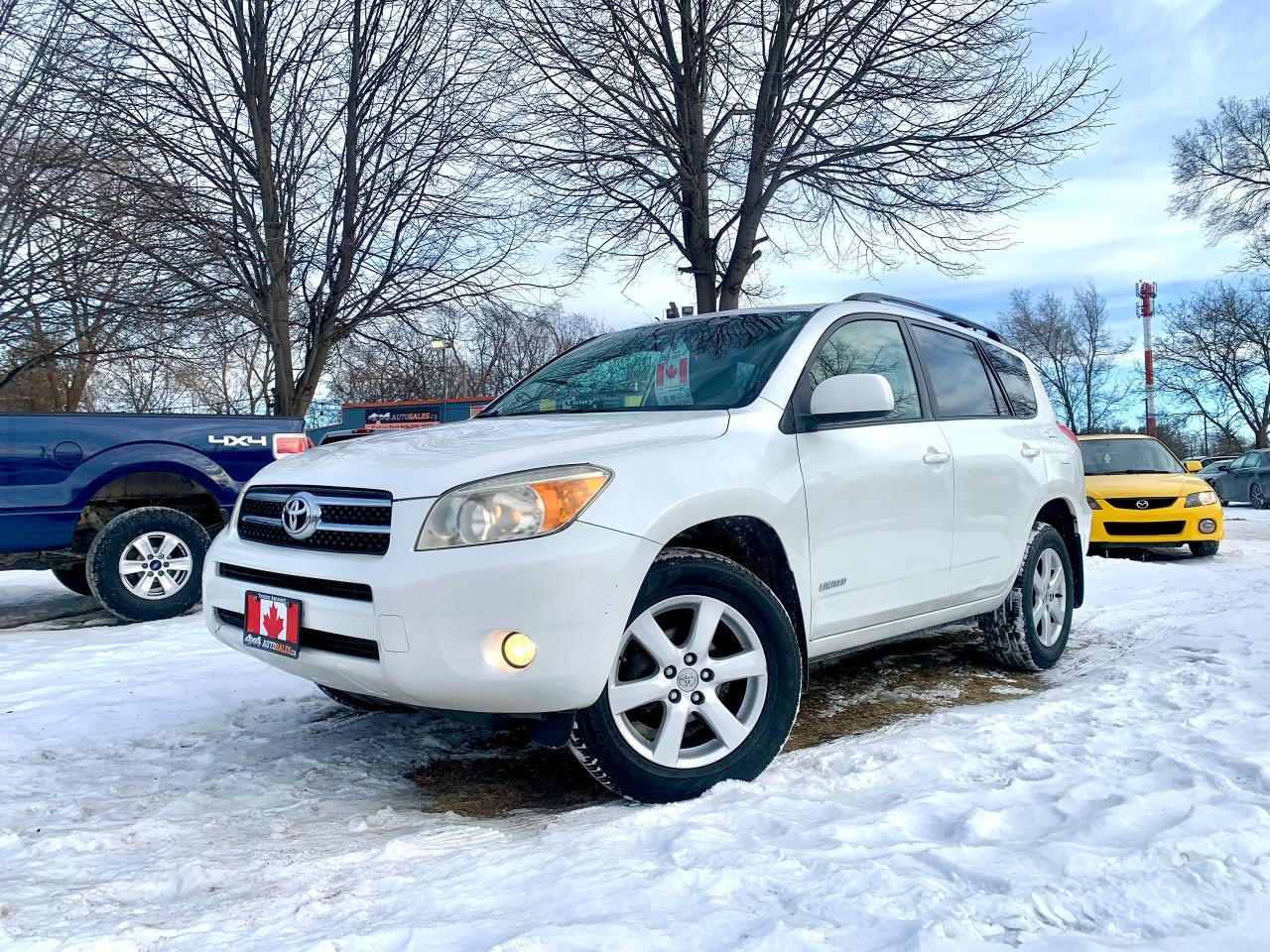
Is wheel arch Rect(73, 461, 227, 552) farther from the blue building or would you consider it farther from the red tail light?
the blue building

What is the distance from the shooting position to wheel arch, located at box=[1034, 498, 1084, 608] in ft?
16.0

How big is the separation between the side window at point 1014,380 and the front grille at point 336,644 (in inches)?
138

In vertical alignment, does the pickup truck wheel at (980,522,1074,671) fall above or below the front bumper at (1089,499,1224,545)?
above

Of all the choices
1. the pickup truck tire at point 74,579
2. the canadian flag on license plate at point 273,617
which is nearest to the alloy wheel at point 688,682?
the canadian flag on license plate at point 273,617

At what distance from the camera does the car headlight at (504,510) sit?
8.34 ft

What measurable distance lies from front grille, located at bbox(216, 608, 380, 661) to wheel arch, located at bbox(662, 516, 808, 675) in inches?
39.0

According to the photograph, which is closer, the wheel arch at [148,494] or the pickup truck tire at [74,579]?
the wheel arch at [148,494]

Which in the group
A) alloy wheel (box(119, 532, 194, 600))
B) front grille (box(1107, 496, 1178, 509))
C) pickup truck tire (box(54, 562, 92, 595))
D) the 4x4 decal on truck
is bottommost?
front grille (box(1107, 496, 1178, 509))

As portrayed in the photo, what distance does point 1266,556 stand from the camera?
10.7 metres

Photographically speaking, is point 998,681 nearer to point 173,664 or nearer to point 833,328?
point 833,328

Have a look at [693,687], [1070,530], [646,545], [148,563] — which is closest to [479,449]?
[646,545]

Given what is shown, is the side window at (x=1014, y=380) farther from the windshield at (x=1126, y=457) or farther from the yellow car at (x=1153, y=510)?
the windshield at (x=1126, y=457)

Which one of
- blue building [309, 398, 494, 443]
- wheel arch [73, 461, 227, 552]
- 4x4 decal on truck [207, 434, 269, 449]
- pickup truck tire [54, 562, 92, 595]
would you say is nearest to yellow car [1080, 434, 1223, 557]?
4x4 decal on truck [207, 434, 269, 449]

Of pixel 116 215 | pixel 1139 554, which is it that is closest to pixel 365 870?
pixel 116 215
